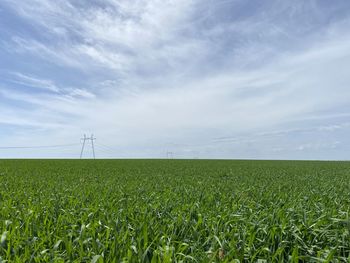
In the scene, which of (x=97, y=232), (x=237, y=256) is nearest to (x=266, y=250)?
(x=237, y=256)

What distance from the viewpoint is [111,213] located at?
17.6 feet

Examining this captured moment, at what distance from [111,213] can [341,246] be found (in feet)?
12.4

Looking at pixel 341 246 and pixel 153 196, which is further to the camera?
pixel 153 196

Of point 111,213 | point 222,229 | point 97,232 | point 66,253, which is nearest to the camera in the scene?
point 66,253

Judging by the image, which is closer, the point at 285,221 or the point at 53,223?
the point at 285,221

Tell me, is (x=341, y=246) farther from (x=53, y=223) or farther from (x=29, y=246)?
(x=53, y=223)

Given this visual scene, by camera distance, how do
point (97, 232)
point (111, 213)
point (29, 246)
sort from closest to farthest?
point (29, 246) → point (97, 232) → point (111, 213)

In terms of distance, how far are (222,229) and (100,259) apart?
2.31m

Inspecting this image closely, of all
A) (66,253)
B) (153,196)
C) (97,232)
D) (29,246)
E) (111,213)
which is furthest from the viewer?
(153,196)

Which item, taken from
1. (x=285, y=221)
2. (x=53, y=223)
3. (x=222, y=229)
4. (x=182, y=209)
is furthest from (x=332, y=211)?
(x=53, y=223)

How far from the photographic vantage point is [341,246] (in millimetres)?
3768

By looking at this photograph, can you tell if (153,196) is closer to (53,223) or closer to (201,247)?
(53,223)

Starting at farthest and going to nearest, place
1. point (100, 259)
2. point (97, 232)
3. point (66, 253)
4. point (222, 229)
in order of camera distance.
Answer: point (222, 229), point (97, 232), point (66, 253), point (100, 259)

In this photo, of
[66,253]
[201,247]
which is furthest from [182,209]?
[66,253]
